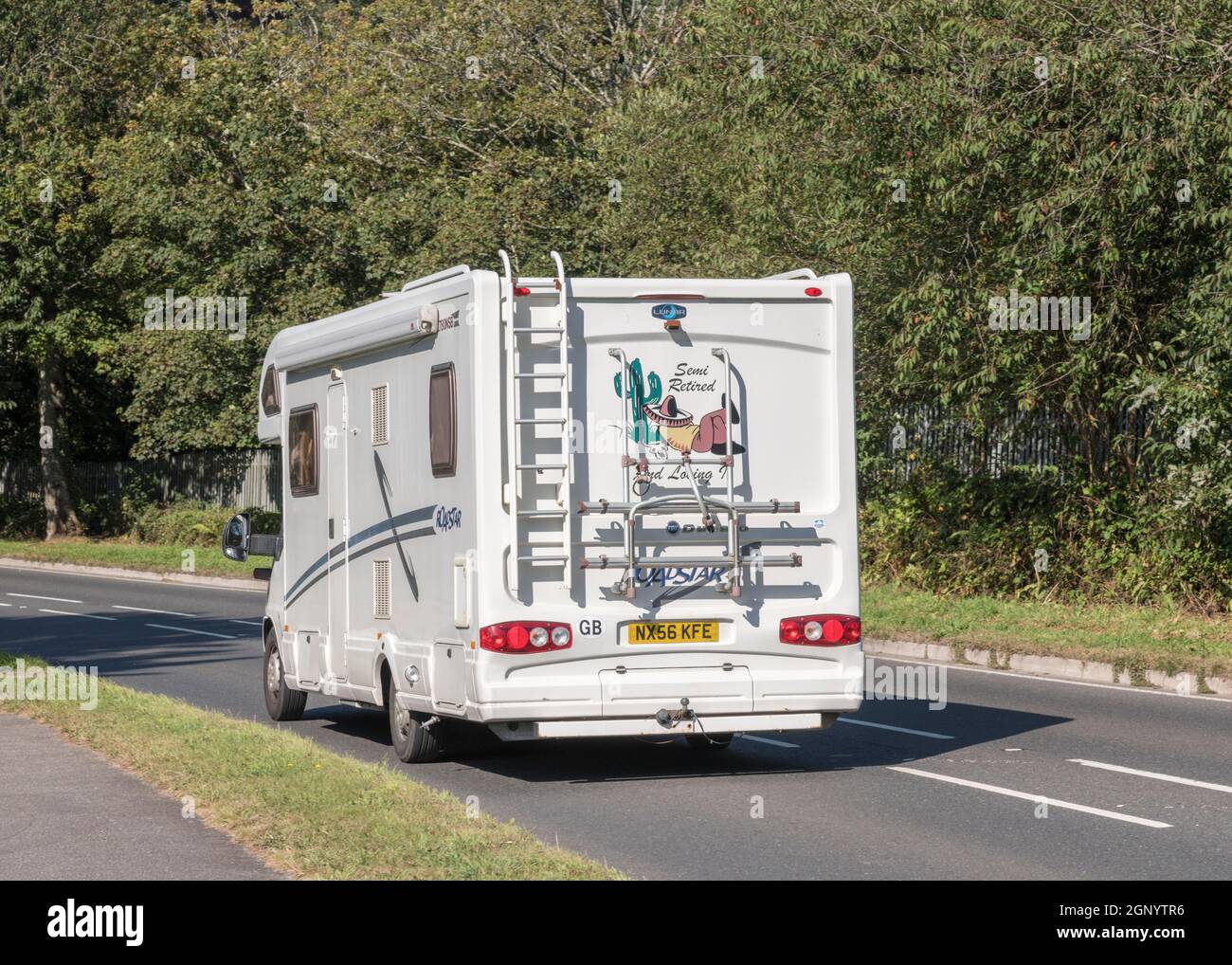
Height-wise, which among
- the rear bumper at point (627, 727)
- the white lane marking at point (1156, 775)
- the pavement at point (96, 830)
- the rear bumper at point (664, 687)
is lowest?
the white lane marking at point (1156, 775)

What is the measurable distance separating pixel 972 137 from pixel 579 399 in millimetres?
9075

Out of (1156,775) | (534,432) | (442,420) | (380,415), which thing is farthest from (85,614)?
(1156,775)

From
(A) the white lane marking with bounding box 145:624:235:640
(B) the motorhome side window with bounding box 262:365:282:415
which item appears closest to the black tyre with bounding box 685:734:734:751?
(B) the motorhome side window with bounding box 262:365:282:415

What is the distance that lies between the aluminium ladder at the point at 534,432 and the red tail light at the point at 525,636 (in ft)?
0.77

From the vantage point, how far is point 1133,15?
1745cm

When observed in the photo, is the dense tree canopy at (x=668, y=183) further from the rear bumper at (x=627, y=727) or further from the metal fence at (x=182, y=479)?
the rear bumper at (x=627, y=727)

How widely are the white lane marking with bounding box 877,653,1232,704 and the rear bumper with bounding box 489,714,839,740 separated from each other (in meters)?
5.72

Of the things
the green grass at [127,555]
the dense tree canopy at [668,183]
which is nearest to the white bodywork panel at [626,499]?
the dense tree canopy at [668,183]

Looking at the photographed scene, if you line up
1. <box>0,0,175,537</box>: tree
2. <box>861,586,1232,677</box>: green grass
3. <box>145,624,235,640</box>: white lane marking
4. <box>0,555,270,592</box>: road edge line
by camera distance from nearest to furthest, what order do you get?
1. <box>861,586,1232,677</box>: green grass
2. <box>145,624,235,640</box>: white lane marking
3. <box>0,555,270,592</box>: road edge line
4. <box>0,0,175,537</box>: tree

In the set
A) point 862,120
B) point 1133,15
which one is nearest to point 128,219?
point 862,120

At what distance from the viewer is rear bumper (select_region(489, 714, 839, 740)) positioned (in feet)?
34.9

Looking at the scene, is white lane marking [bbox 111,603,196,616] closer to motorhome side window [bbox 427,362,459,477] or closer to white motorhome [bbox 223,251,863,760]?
white motorhome [bbox 223,251,863,760]

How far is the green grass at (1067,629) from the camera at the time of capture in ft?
53.4

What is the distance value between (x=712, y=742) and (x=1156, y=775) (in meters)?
3.01
